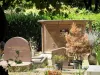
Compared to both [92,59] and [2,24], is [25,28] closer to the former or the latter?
[92,59]

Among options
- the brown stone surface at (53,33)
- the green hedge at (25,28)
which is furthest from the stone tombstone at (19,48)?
the green hedge at (25,28)

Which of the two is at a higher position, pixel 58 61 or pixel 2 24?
pixel 2 24

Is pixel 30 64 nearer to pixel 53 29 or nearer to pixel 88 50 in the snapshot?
pixel 88 50

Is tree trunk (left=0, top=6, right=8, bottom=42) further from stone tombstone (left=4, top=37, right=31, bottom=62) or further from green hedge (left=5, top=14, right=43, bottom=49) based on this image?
green hedge (left=5, top=14, right=43, bottom=49)

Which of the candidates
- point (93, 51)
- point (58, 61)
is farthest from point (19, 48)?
point (93, 51)

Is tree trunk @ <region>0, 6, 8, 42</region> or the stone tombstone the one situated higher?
tree trunk @ <region>0, 6, 8, 42</region>

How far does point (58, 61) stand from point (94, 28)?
7532mm

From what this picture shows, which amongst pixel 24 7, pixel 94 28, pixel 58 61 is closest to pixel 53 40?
pixel 94 28

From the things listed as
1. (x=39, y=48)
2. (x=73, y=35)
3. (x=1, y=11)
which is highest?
(x=1, y=11)

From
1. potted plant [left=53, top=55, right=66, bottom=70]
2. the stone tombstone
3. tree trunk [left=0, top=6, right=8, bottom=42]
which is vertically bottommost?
potted plant [left=53, top=55, right=66, bottom=70]

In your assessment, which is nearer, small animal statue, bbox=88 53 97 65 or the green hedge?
small animal statue, bbox=88 53 97 65

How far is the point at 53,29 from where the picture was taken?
15.9m

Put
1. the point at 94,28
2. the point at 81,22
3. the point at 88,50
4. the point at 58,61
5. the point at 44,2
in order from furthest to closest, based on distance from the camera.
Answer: the point at 94,28
the point at 81,22
the point at 88,50
the point at 58,61
the point at 44,2

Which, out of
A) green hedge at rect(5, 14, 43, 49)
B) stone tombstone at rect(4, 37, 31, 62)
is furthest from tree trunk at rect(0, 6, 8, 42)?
green hedge at rect(5, 14, 43, 49)
